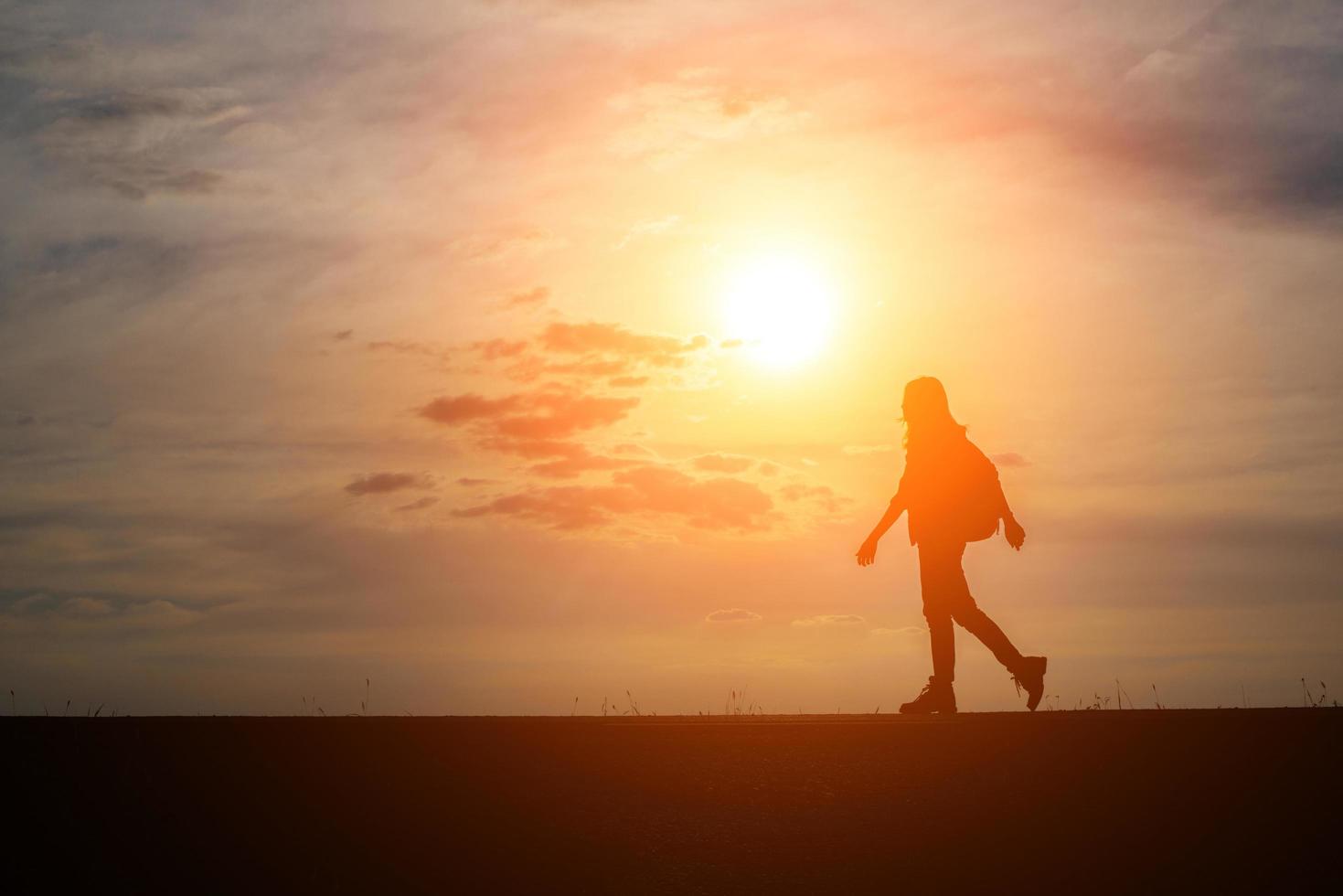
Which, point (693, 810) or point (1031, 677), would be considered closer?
point (693, 810)

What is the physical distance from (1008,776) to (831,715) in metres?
4.35

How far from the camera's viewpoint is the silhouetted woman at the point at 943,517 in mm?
13594

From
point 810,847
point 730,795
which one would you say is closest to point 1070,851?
point 810,847

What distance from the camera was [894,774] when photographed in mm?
7910

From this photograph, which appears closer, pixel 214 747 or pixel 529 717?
pixel 214 747

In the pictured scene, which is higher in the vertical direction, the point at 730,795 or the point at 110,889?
the point at 730,795

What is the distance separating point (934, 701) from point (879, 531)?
176 centimetres

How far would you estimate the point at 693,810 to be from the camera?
7395 mm

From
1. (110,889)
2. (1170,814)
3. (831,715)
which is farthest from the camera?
(831,715)

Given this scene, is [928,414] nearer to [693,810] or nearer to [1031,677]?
[1031,677]

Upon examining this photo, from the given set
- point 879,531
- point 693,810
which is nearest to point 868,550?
point 879,531

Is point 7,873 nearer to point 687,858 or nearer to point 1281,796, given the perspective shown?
point 687,858

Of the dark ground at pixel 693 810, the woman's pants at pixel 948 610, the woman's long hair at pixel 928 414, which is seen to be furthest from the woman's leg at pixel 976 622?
the dark ground at pixel 693 810

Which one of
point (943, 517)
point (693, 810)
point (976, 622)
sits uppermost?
point (943, 517)
